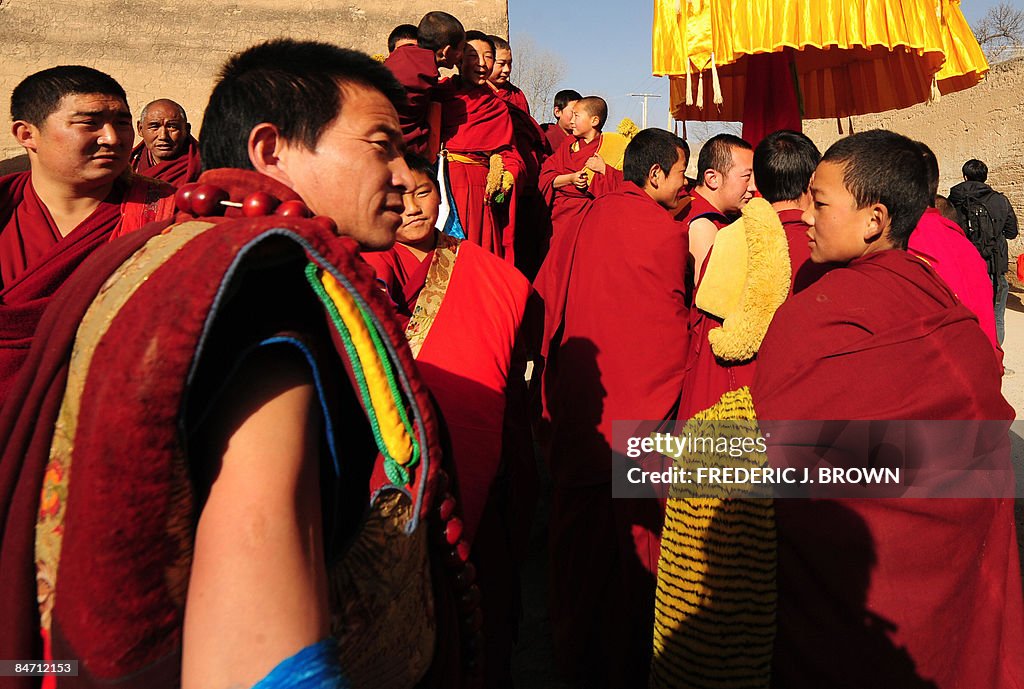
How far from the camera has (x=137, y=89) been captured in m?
8.33

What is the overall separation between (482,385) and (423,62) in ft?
8.03

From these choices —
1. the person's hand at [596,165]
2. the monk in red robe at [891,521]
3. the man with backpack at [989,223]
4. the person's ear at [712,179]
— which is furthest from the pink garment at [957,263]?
the man with backpack at [989,223]

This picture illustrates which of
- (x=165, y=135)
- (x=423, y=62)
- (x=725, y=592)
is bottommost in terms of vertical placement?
(x=725, y=592)

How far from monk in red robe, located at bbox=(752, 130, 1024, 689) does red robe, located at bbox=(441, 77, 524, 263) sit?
251 cm

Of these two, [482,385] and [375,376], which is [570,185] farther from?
[375,376]

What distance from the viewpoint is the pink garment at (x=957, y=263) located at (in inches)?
125

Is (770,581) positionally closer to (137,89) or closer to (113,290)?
(113,290)

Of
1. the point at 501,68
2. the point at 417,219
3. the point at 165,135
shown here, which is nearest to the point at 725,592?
the point at 417,219

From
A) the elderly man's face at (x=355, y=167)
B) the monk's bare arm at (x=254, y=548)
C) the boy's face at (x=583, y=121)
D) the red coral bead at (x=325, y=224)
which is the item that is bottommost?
the monk's bare arm at (x=254, y=548)

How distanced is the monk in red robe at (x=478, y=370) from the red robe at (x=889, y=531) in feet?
2.39

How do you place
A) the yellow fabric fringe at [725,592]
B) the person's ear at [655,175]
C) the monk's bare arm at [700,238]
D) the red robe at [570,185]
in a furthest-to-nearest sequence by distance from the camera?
1. the red robe at [570,185]
2. the person's ear at [655,175]
3. the monk's bare arm at [700,238]
4. the yellow fabric fringe at [725,592]

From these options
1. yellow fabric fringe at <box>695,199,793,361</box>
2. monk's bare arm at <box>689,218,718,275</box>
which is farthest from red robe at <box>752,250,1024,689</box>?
monk's bare arm at <box>689,218,718,275</box>

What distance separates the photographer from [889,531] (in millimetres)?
1868

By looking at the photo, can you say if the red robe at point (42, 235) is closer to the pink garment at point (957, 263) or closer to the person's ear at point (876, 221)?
the person's ear at point (876, 221)
